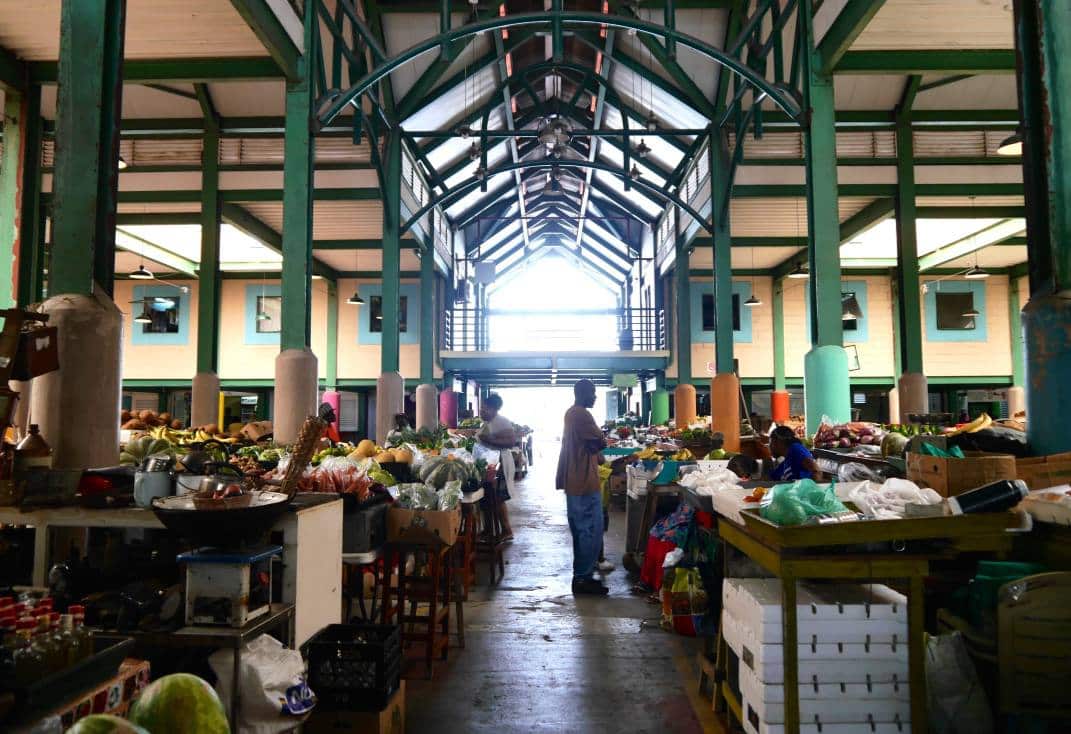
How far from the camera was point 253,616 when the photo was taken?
7.98 feet

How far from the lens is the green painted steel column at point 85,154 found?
4.05 meters

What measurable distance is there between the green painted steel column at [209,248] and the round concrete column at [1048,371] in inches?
456

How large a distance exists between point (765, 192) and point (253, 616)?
1274 centimetres

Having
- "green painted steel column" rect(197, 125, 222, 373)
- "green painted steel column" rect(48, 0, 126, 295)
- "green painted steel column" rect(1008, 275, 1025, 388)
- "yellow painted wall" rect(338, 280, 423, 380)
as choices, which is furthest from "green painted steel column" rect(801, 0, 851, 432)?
"green painted steel column" rect(1008, 275, 1025, 388)

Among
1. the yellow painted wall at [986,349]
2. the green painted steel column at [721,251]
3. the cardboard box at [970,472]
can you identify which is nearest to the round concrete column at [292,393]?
the cardboard box at [970,472]

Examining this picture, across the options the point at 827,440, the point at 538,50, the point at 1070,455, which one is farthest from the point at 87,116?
the point at 538,50

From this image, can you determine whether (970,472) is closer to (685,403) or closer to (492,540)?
(492,540)

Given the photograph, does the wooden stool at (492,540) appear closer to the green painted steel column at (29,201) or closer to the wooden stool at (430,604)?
the wooden stool at (430,604)

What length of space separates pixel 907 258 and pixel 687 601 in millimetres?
9018

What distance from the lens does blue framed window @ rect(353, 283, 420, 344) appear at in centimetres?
2095

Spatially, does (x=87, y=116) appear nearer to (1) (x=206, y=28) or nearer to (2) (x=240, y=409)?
(1) (x=206, y=28)

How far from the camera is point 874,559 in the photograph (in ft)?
8.50

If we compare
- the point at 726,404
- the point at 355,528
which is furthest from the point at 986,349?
the point at 355,528

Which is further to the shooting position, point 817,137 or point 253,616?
point 817,137
